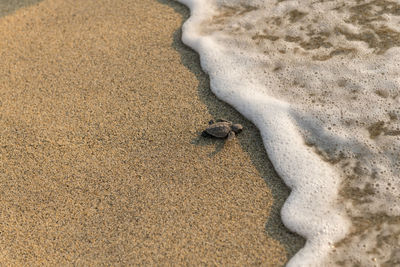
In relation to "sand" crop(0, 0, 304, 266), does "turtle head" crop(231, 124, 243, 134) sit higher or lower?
higher

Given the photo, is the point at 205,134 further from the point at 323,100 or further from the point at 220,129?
the point at 323,100

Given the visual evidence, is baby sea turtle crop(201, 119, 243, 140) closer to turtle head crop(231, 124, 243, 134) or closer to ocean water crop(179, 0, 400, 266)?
turtle head crop(231, 124, 243, 134)

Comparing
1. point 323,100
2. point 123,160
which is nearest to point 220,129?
point 123,160

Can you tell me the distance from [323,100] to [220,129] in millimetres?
826

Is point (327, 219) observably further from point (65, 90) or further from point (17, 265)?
point (65, 90)

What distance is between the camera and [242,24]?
3572 mm

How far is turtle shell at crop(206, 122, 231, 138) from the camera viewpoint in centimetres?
263

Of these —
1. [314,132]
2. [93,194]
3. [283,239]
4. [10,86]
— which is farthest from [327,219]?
[10,86]

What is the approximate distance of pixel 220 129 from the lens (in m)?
2.62

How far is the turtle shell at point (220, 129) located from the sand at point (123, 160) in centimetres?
8

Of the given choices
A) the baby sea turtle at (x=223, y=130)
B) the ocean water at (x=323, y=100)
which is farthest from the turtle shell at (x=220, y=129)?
the ocean water at (x=323, y=100)

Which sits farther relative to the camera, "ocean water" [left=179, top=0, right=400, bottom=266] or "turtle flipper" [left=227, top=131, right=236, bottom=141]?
"turtle flipper" [left=227, top=131, right=236, bottom=141]

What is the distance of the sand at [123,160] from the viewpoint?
7.41ft

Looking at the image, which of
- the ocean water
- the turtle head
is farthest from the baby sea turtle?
the ocean water
